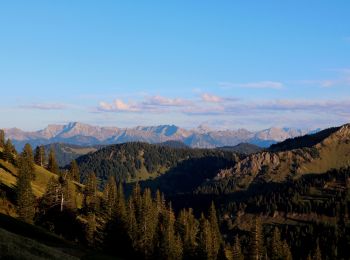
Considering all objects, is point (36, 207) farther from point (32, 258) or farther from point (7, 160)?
point (32, 258)

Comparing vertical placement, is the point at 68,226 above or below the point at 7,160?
below

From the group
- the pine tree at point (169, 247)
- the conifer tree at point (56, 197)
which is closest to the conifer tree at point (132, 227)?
the pine tree at point (169, 247)

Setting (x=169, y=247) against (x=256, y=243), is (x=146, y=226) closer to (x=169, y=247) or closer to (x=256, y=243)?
(x=169, y=247)

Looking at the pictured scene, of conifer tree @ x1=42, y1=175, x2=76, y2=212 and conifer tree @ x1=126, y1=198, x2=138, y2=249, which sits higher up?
conifer tree @ x1=42, y1=175, x2=76, y2=212

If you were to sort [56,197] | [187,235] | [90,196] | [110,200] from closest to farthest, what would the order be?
[56,197] → [110,200] → [187,235] → [90,196]

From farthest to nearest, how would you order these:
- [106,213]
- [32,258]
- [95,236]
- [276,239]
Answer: [276,239] < [106,213] < [95,236] < [32,258]

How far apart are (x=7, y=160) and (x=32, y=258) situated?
118698mm

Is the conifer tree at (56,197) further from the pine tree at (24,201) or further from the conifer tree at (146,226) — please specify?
the conifer tree at (146,226)

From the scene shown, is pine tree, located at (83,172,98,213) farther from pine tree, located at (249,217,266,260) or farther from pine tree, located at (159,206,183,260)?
pine tree, located at (249,217,266,260)

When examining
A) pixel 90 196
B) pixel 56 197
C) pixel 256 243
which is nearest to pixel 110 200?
pixel 90 196

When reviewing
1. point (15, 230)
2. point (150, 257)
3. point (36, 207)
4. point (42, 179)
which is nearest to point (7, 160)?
point (42, 179)

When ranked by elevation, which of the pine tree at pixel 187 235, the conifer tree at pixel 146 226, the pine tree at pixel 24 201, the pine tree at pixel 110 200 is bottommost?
the pine tree at pixel 187 235

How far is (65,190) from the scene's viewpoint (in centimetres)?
12212

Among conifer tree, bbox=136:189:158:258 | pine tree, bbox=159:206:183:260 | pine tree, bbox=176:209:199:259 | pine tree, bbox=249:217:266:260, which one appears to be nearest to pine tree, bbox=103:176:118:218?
conifer tree, bbox=136:189:158:258
